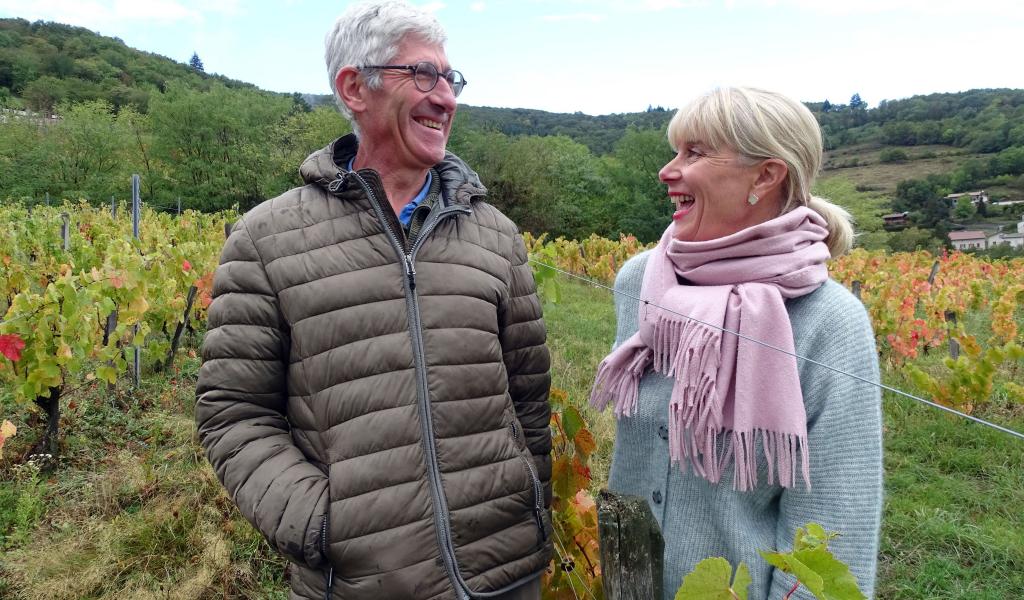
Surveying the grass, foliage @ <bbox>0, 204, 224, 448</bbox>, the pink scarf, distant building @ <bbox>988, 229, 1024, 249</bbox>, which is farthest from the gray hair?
distant building @ <bbox>988, 229, 1024, 249</bbox>

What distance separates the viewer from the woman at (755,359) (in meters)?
1.11

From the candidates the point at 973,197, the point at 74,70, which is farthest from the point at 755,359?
the point at 74,70

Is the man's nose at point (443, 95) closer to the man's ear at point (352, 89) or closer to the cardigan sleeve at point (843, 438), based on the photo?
the man's ear at point (352, 89)

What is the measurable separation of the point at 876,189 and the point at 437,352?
231 ft

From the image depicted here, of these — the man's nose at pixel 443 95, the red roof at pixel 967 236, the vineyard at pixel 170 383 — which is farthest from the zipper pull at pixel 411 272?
the red roof at pixel 967 236

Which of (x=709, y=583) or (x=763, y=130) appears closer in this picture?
(x=709, y=583)

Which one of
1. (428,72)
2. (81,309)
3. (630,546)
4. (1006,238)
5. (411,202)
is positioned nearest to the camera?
(630,546)

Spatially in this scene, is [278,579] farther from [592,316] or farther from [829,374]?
[592,316]

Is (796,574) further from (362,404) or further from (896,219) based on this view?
(896,219)

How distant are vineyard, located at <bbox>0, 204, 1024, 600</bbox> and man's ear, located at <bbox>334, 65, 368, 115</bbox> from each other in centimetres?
100

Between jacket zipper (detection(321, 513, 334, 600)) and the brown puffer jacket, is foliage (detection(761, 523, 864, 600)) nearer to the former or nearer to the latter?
the brown puffer jacket

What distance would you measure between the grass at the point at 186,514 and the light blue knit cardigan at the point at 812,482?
6.45 feet

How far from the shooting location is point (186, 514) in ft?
9.55

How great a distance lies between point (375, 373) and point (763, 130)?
891 millimetres
